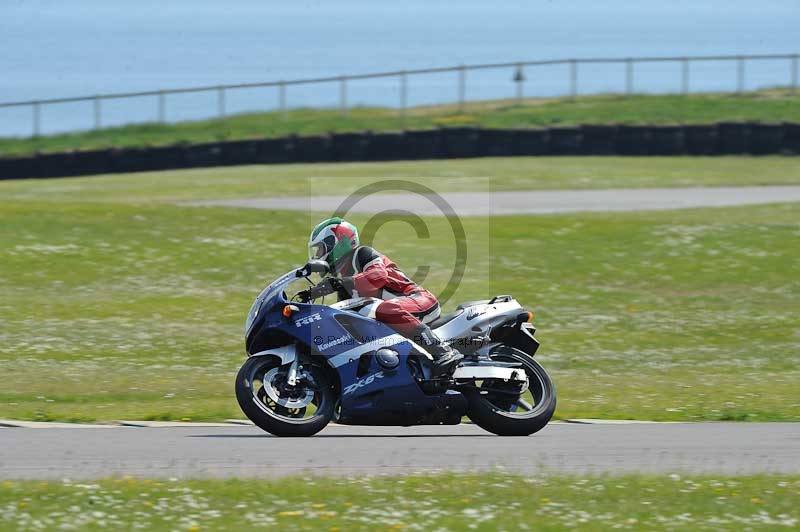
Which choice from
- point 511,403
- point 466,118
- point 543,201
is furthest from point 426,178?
point 511,403

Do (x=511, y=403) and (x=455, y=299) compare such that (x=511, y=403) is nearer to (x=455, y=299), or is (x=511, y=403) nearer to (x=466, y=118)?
(x=455, y=299)

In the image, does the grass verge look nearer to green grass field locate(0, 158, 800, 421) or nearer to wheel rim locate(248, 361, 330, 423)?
green grass field locate(0, 158, 800, 421)

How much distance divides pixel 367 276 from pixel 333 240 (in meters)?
0.39

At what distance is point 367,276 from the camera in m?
11.1

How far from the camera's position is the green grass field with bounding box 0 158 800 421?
47.6 ft

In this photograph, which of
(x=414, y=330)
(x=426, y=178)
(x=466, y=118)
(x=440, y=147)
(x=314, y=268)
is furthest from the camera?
(x=466, y=118)

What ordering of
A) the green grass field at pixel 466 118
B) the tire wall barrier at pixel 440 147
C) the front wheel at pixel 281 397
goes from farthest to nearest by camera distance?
the green grass field at pixel 466 118, the tire wall barrier at pixel 440 147, the front wheel at pixel 281 397

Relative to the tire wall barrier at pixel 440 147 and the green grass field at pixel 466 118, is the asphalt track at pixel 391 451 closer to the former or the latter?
the tire wall barrier at pixel 440 147

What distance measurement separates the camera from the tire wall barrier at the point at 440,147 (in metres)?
39.3

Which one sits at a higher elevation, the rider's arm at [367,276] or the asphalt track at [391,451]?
the rider's arm at [367,276]

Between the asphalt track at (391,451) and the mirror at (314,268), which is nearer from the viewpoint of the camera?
the asphalt track at (391,451)

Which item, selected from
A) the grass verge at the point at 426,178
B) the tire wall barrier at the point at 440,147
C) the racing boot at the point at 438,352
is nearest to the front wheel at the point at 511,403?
the racing boot at the point at 438,352

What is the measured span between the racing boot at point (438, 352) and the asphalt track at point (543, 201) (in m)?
16.8

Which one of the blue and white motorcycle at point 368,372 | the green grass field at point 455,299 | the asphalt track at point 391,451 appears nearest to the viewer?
the asphalt track at point 391,451
